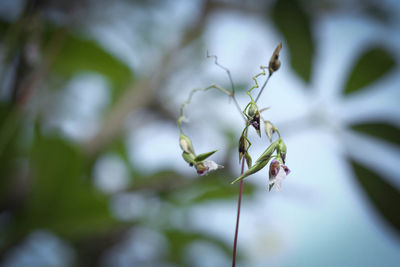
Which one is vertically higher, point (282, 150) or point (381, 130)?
point (381, 130)

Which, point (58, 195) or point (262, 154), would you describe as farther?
point (58, 195)

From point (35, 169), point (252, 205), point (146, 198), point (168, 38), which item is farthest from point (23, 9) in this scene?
point (168, 38)

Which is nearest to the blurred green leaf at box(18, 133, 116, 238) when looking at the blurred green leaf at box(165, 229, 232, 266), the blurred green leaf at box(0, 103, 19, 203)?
the blurred green leaf at box(0, 103, 19, 203)

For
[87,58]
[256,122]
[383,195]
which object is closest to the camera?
→ [256,122]

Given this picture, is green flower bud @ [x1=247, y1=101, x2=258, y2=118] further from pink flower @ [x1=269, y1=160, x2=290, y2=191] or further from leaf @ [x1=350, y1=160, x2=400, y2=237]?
leaf @ [x1=350, y1=160, x2=400, y2=237]

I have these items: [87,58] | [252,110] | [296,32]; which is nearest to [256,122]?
[252,110]

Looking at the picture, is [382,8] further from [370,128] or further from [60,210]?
[60,210]

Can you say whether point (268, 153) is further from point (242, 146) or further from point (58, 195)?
point (58, 195)

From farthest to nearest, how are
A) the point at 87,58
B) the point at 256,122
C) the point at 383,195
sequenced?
1. the point at 87,58
2. the point at 383,195
3. the point at 256,122
